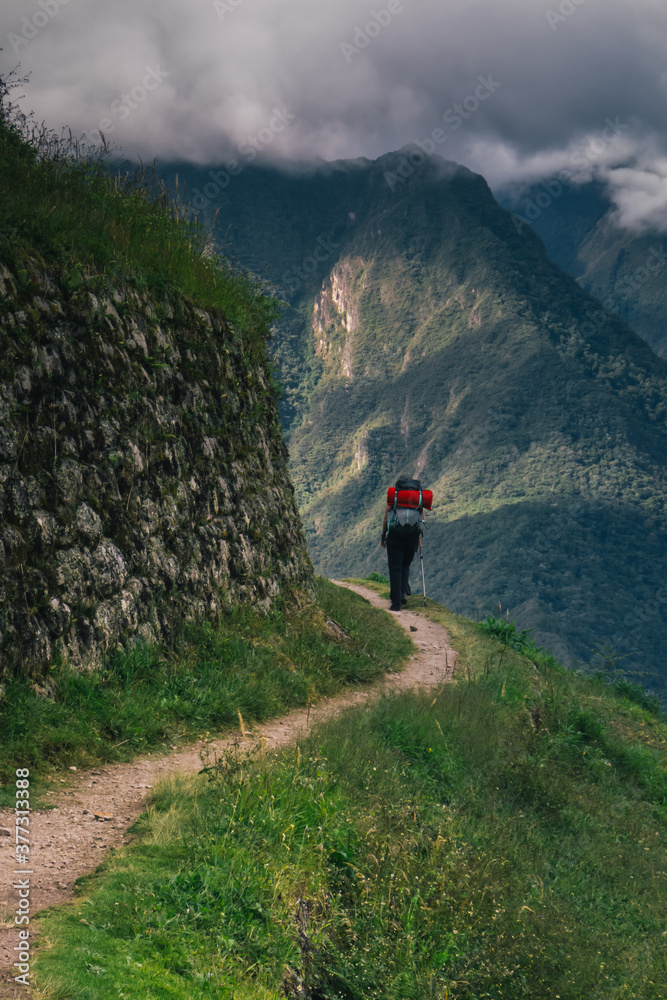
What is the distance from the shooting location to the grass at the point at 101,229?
22.1 ft

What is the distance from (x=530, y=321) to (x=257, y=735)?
188 m

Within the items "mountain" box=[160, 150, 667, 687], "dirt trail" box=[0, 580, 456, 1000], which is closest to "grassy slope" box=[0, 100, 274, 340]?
"dirt trail" box=[0, 580, 456, 1000]

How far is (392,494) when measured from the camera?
14.3 meters

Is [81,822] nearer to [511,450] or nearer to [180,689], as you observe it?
[180,689]

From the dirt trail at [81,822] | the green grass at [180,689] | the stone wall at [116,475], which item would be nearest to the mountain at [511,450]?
the green grass at [180,689]

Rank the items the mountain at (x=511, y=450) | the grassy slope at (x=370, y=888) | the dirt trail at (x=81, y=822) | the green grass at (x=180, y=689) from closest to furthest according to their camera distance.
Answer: the grassy slope at (x=370, y=888) < the dirt trail at (x=81, y=822) < the green grass at (x=180, y=689) < the mountain at (x=511, y=450)

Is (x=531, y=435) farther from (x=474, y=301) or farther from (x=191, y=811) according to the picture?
(x=191, y=811)

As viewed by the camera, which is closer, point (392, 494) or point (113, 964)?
point (113, 964)

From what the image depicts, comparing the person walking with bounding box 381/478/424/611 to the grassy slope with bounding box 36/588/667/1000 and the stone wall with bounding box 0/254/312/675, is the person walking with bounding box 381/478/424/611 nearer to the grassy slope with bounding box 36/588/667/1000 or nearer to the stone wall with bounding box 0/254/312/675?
the stone wall with bounding box 0/254/312/675

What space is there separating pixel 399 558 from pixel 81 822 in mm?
10780

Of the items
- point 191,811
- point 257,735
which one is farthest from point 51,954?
point 257,735

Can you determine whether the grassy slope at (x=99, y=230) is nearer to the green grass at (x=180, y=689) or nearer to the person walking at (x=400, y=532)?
the green grass at (x=180, y=689)

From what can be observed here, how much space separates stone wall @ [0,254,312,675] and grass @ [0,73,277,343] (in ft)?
0.70

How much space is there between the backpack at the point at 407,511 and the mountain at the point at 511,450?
9071cm
